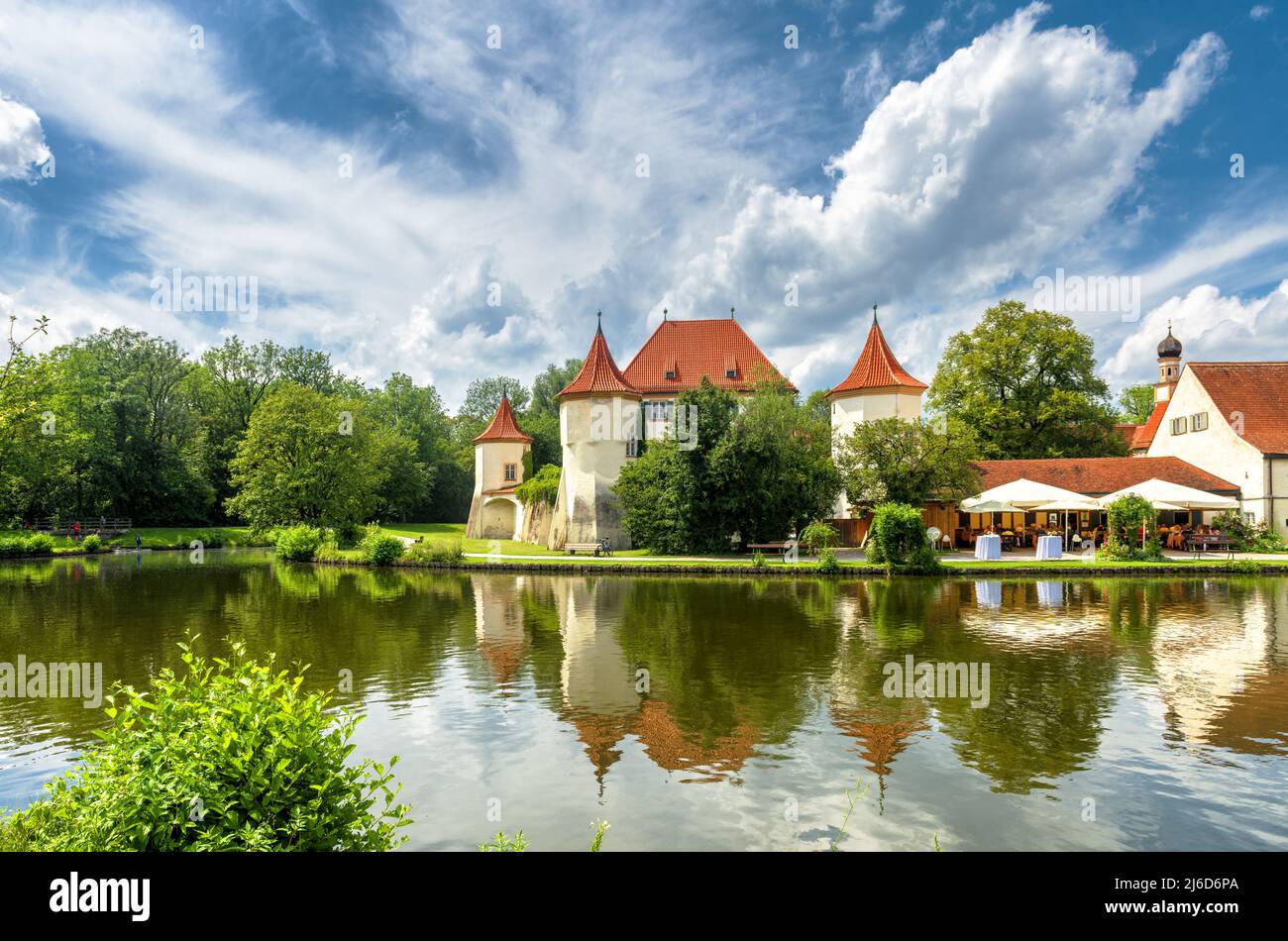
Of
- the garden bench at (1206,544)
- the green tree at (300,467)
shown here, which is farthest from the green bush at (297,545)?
the garden bench at (1206,544)

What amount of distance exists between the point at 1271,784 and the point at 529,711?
856cm

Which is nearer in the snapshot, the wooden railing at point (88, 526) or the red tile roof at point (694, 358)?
the red tile roof at point (694, 358)

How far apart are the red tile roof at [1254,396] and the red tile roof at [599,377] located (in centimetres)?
3082

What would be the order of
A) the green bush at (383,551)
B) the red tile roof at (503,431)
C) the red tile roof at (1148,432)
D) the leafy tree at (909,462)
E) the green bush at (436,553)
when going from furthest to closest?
the red tile roof at (1148,432)
the red tile roof at (503,431)
the green bush at (383,551)
the green bush at (436,553)
the leafy tree at (909,462)

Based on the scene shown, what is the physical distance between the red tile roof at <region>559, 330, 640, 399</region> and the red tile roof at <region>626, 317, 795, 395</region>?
584cm

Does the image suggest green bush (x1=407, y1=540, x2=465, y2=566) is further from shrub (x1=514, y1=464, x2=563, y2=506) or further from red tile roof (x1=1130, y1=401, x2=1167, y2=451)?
red tile roof (x1=1130, y1=401, x2=1167, y2=451)

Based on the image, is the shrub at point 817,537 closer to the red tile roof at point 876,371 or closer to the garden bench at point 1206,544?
the red tile roof at point 876,371

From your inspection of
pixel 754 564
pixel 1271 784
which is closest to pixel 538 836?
pixel 1271 784

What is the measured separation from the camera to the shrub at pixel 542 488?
4491 cm

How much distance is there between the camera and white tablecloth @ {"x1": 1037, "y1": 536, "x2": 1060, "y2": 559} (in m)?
30.1

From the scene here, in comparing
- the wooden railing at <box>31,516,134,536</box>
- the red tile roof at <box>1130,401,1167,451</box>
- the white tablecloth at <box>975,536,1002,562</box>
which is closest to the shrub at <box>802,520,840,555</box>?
the white tablecloth at <box>975,536,1002,562</box>
